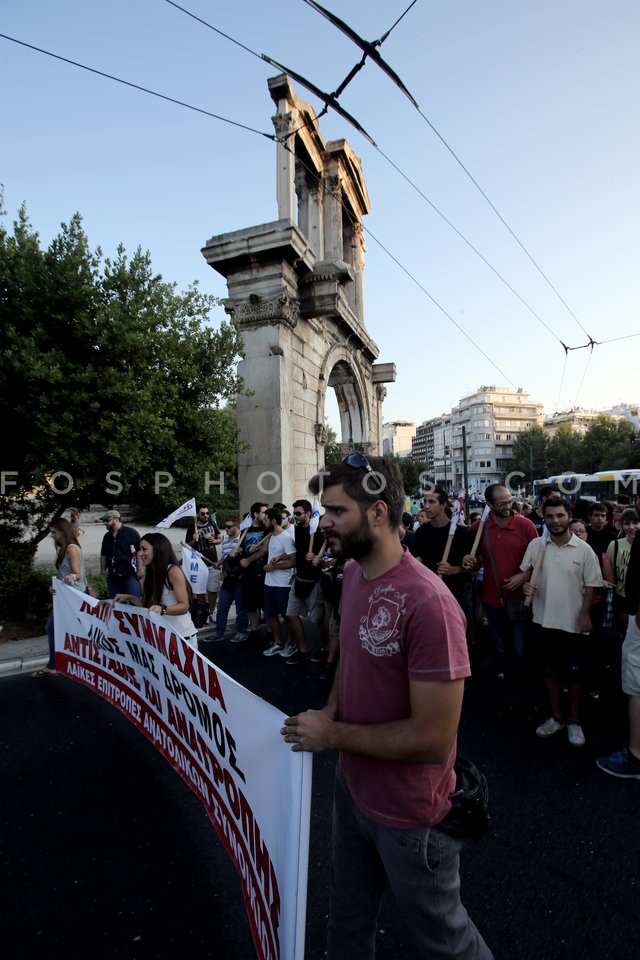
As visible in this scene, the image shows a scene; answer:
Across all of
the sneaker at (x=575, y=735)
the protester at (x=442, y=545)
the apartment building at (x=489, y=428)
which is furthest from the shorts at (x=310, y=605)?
the apartment building at (x=489, y=428)

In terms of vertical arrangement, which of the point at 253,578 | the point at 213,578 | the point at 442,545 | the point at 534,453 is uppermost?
the point at 534,453

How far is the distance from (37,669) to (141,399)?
379 cm

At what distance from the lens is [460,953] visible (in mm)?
1358

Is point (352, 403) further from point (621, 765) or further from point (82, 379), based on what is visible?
point (621, 765)

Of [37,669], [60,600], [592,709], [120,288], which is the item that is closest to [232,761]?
[60,600]

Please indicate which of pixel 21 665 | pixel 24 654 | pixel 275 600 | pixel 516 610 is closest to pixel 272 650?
pixel 275 600

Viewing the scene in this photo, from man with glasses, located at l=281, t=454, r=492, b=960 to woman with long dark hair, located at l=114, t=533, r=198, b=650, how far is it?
85.9 inches

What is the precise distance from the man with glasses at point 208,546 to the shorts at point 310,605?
104 inches

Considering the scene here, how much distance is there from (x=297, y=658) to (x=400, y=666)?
4.82 metres

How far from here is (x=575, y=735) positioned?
145 inches

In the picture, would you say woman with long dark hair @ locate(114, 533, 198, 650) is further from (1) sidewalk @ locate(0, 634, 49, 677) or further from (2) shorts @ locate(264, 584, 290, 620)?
(1) sidewalk @ locate(0, 634, 49, 677)

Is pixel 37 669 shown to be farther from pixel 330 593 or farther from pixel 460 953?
pixel 460 953

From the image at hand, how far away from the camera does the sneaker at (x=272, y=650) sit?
616cm

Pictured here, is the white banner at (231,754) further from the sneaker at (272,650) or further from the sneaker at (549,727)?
the sneaker at (549,727)
